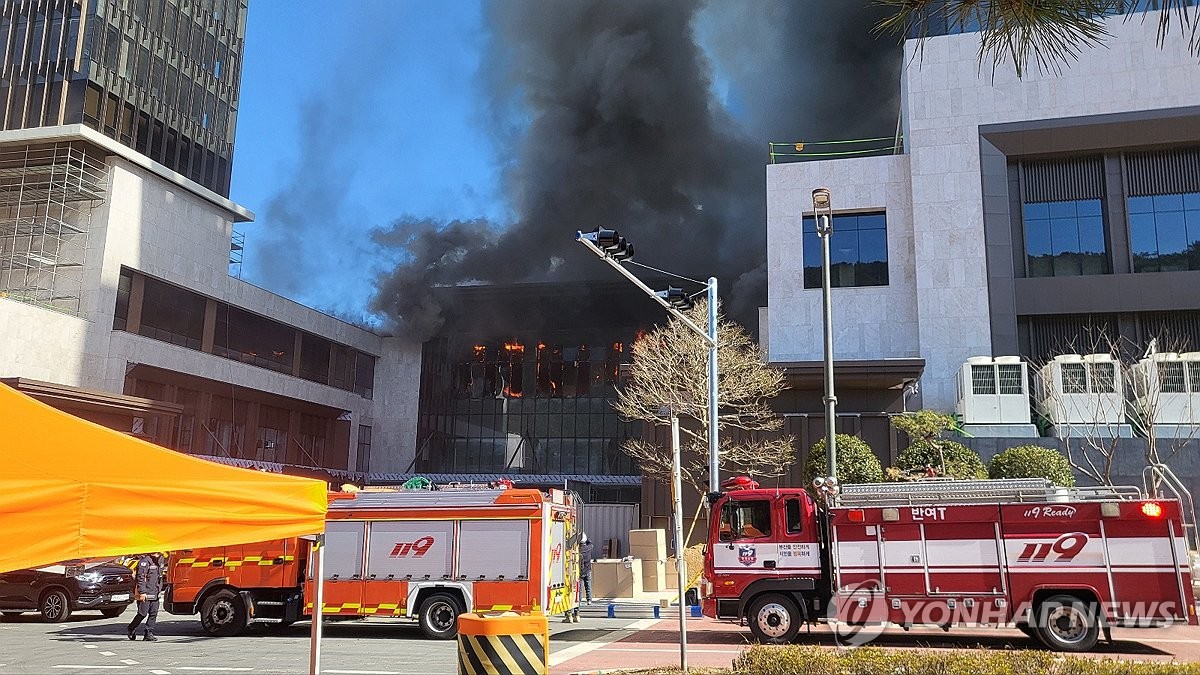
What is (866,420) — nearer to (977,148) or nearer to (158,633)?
(977,148)

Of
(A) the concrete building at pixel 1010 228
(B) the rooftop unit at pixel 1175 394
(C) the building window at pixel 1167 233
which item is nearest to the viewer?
(B) the rooftop unit at pixel 1175 394

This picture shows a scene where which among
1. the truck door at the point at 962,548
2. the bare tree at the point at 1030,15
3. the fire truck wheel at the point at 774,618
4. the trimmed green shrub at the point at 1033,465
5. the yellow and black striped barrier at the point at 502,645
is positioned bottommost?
the fire truck wheel at the point at 774,618

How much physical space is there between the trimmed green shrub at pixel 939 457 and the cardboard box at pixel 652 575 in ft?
29.1

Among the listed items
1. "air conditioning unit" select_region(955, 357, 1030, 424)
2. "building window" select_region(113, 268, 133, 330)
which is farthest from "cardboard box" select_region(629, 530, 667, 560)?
"building window" select_region(113, 268, 133, 330)

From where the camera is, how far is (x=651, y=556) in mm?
28484

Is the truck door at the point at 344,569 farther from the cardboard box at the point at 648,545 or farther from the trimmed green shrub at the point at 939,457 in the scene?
the trimmed green shrub at the point at 939,457

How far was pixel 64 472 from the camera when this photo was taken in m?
6.12

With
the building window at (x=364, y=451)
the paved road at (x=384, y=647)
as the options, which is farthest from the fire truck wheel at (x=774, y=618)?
the building window at (x=364, y=451)

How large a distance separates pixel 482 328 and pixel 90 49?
29.3 meters

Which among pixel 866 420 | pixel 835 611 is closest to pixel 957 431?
pixel 866 420

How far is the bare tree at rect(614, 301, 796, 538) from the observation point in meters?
32.6

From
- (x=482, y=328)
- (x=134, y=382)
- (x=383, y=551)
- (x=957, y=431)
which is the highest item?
(x=482, y=328)

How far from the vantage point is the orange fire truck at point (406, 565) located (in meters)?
16.5

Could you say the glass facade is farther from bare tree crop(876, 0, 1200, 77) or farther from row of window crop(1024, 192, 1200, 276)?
bare tree crop(876, 0, 1200, 77)
